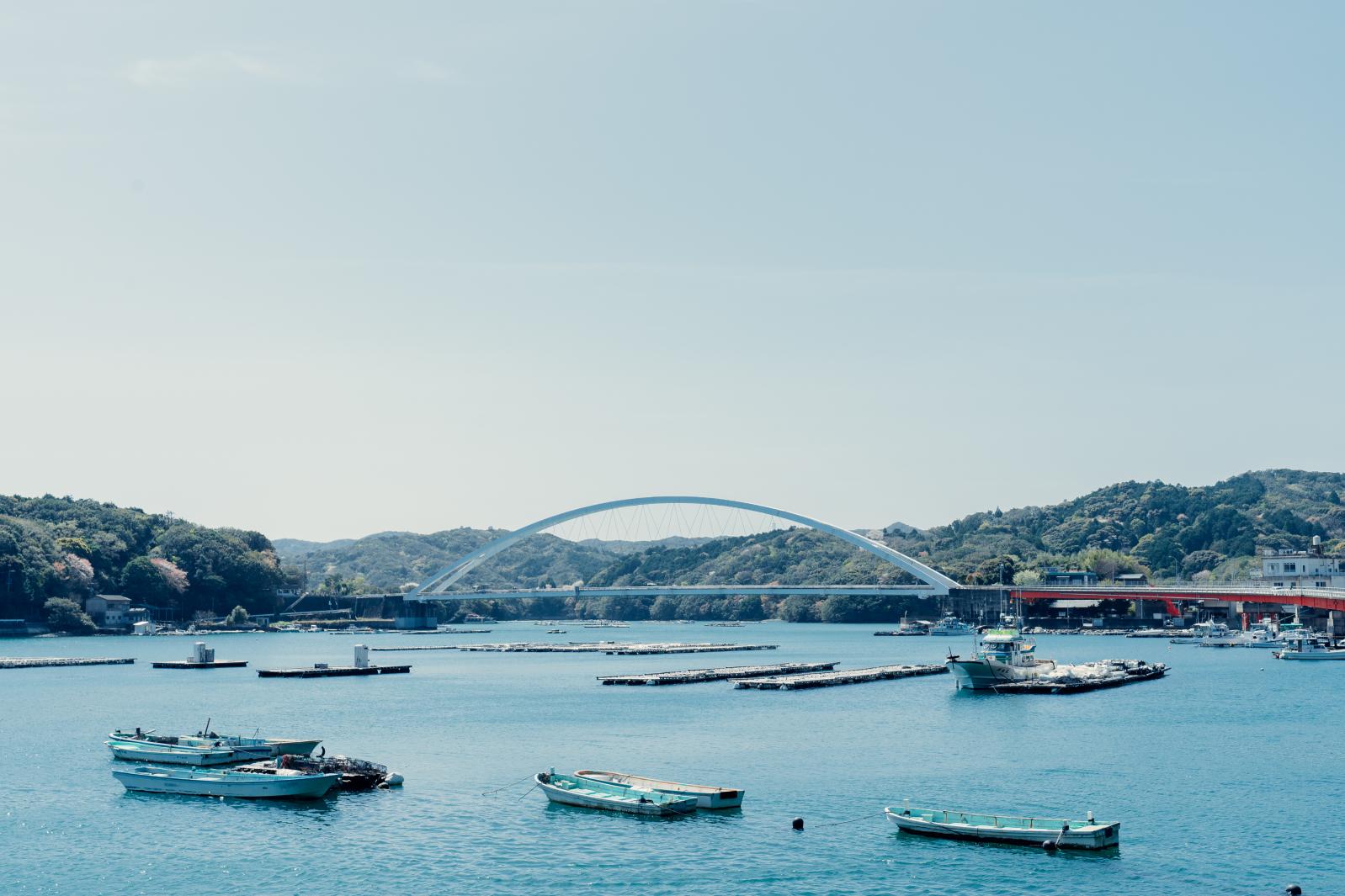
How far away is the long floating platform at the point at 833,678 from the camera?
88500 mm

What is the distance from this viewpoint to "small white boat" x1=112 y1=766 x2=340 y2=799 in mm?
45719

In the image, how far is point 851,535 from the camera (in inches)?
7589

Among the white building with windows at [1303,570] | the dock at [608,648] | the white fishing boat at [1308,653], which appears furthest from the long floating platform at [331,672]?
the white building with windows at [1303,570]

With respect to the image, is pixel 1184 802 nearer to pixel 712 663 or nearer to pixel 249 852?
pixel 249 852

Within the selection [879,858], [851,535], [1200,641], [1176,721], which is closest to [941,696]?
[1176,721]

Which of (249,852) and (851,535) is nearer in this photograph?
(249,852)

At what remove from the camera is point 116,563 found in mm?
186500

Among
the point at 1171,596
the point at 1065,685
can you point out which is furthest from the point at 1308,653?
the point at 1171,596

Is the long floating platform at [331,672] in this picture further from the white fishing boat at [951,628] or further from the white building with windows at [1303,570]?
the white building with windows at [1303,570]

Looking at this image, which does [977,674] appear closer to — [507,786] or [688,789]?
[507,786]

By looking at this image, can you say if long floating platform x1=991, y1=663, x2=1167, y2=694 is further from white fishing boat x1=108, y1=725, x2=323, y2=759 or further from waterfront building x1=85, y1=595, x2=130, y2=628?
waterfront building x1=85, y1=595, x2=130, y2=628

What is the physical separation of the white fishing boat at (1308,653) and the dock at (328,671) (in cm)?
7148

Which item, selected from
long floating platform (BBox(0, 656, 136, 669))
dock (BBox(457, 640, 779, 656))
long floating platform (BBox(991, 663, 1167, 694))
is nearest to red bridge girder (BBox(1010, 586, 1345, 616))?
dock (BBox(457, 640, 779, 656))

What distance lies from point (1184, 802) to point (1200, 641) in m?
100
